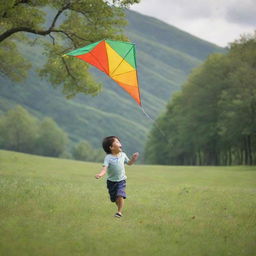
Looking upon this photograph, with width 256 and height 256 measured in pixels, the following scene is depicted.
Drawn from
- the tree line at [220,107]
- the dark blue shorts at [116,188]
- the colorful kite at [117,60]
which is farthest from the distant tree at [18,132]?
the dark blue shorts at [116,188]

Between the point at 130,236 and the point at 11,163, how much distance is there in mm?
29656

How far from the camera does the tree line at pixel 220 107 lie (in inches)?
1994

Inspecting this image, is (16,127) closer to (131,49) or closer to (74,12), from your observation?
(74,12)

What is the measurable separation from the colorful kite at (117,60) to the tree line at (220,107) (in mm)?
35868

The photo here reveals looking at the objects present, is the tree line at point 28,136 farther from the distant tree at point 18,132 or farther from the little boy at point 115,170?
the little boy at point 115,170

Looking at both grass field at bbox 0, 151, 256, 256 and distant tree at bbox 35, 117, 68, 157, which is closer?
grass field at bbox 0, 151, 256, 256

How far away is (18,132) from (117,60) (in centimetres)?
11722

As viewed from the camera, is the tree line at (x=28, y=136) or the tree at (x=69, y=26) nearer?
the tree at (x=69, y=26)

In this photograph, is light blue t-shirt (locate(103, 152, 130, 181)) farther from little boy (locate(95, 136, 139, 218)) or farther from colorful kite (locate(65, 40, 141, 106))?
colorful kite (locate(65, 40, 141, 106))

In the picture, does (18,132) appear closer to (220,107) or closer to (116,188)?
(220,107)

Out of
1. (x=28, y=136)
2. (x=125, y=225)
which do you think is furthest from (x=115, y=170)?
(x=28, y=136)

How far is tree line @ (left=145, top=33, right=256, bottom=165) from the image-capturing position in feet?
166

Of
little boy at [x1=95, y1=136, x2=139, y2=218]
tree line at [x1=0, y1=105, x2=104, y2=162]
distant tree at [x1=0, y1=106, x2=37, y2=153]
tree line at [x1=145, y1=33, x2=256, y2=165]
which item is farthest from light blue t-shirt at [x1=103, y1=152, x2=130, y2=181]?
distant tree at [x1=0, y1=106, x2=37, y2=153]

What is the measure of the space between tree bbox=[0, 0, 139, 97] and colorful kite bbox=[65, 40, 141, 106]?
5937 millimetres
